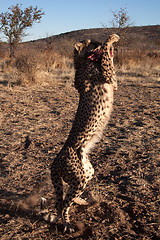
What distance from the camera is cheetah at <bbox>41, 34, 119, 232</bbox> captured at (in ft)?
7.35

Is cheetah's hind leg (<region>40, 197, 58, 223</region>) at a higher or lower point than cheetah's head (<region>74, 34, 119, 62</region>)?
lower

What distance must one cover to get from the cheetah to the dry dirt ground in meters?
0.51

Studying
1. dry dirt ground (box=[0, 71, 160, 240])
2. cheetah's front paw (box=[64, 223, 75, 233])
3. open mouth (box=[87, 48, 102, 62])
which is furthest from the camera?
dry dirt ground (box=[0, 71, 160, 240])

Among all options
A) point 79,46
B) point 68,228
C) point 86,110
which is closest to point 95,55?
point 79,46

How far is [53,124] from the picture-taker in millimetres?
5473

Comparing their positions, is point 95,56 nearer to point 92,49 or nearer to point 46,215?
point 92,49

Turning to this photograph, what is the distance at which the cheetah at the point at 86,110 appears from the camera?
2.24m

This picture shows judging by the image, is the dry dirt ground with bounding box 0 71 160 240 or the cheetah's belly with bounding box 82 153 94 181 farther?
the dry dirt ground with bounding box 0 71 160 240

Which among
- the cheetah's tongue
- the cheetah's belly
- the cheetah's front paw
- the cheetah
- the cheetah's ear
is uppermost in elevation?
the cheetah's ear

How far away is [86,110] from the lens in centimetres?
227

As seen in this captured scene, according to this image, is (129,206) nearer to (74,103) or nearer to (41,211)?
(41,211)

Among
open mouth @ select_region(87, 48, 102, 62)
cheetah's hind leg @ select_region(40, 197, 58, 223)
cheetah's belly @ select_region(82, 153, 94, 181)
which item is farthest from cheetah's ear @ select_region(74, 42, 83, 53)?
cheetah's hind leg @ select_region(40, 197, 58, 223)

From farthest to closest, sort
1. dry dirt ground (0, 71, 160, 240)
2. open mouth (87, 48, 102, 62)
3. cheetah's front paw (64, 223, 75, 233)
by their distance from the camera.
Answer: dry dirt ground (0, 71, 160, 240) < cheetah's front paw (64, 223, 75, 233) < open mouth (87, 48, 102, 62)

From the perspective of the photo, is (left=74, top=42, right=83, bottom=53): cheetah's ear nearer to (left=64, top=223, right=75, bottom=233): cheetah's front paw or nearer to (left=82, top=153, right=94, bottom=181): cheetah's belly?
(left=82, top=153, right=94, bottom=181): cheetah's belly
